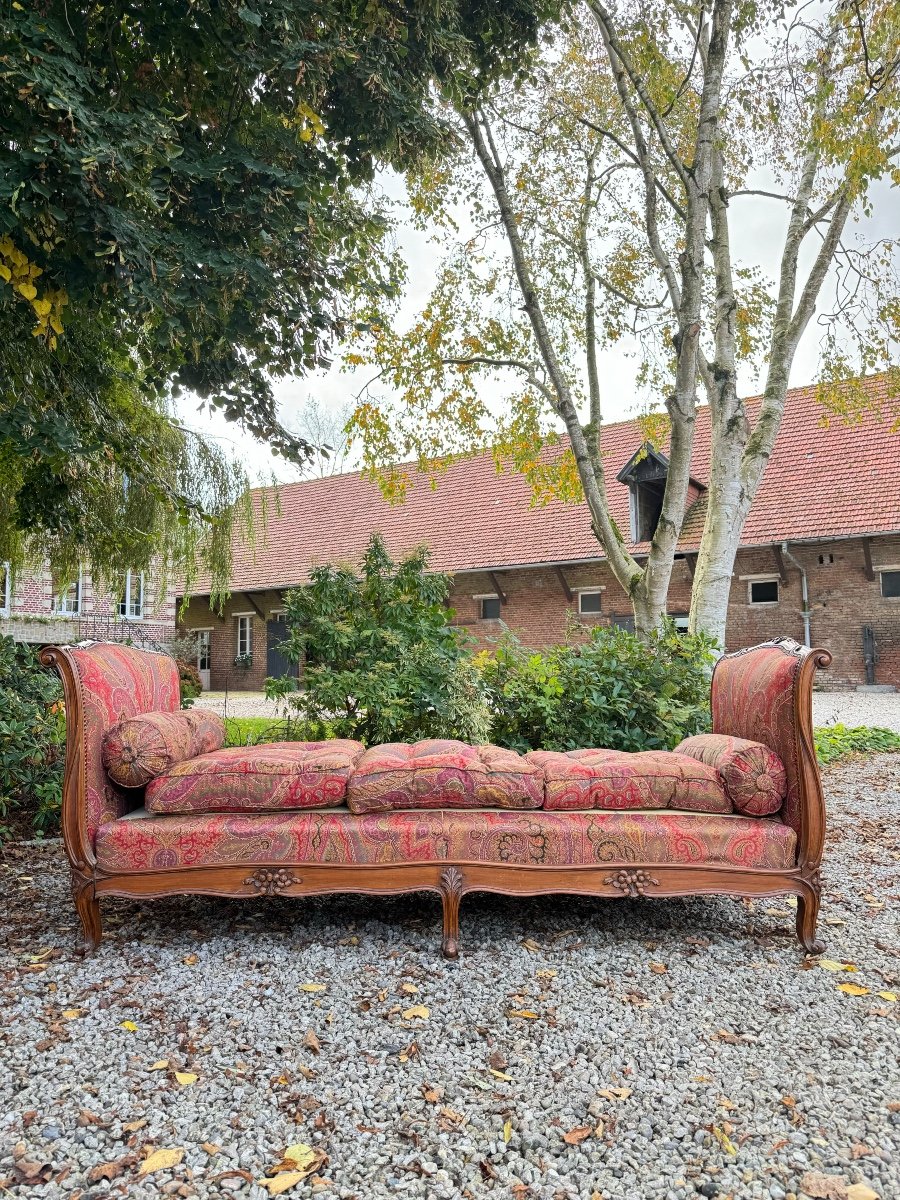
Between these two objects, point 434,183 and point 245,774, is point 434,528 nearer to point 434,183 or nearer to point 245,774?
point 434,183

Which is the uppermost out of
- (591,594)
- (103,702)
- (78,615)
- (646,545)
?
(646,545)

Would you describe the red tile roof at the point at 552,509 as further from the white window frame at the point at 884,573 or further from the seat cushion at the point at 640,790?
the seat cushion at the point at 640,790

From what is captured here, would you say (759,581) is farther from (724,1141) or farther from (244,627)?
(724,1141)

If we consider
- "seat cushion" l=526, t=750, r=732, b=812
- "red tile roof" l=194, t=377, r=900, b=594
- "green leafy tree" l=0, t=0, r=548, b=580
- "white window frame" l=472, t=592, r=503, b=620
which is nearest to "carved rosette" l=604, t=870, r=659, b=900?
"seat cushion" l=526, t=750, r=732, b=812

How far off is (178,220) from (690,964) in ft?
13.4

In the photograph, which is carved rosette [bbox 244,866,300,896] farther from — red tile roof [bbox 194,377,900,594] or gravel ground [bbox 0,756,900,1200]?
red tile roof [bbox 194,377,900,594]

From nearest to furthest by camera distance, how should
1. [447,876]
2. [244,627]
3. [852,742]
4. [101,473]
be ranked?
[447,876], [101,473], [852,742], [244,627]

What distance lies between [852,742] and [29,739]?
7.63m

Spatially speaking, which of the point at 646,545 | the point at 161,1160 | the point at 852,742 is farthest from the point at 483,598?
the point at 161,1160

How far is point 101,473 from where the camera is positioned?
5.99 m

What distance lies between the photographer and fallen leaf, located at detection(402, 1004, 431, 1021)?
2.35 metres

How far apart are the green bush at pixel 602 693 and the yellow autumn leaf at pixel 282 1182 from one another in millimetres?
3384

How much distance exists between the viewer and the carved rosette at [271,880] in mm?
2820

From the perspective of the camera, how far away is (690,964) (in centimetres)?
276
